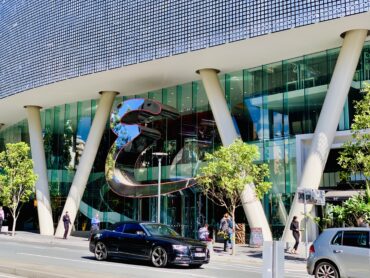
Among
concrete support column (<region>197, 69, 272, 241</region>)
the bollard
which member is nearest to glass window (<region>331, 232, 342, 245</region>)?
the bollard

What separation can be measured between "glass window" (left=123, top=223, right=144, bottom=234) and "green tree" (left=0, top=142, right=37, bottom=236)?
66.2 ft

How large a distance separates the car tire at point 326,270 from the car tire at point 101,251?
26.1 feet

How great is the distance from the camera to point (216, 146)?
34312 mm

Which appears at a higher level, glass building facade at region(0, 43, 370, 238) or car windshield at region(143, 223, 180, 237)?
glass building facade at region(0, 43, 370, 238)

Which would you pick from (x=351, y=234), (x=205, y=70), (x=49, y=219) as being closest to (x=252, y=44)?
(x=205, y=70)

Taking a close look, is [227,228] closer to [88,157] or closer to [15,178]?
[88,157]

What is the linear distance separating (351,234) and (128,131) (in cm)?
2467

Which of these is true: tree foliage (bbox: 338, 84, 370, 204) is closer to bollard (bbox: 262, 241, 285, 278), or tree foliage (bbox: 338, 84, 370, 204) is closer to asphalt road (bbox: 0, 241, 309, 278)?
asphalt road (bbox: 0, 241, 309, 278)

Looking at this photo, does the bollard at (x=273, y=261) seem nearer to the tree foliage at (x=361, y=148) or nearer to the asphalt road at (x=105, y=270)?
the asphalt road at (x=105, y=270)

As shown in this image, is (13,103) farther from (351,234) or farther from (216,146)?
(351,234)

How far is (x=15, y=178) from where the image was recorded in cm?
3669

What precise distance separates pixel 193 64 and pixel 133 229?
1520cm

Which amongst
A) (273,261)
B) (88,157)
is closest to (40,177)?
(88,157)

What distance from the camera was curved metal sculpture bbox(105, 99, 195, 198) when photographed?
35000 millimetres
